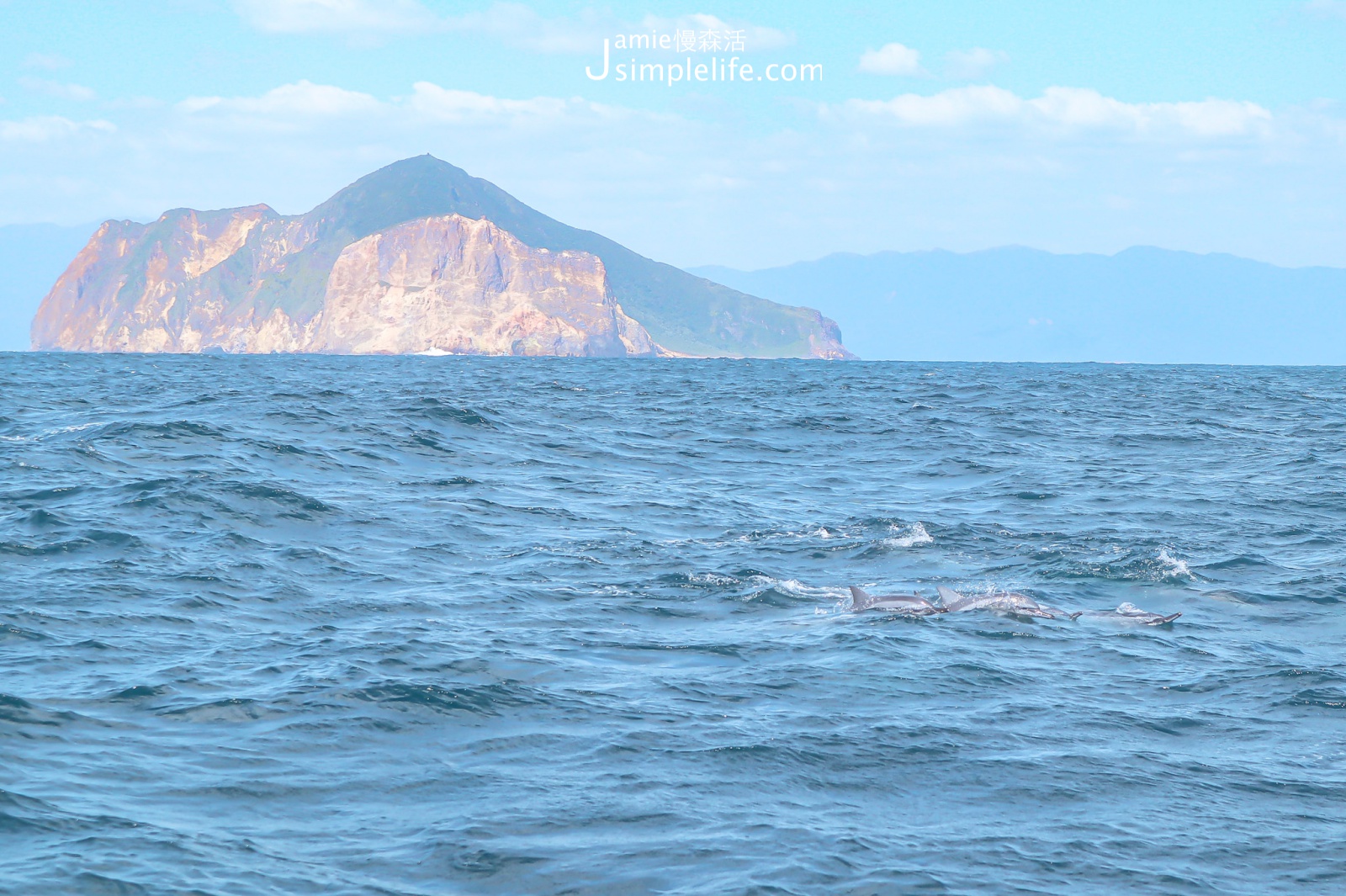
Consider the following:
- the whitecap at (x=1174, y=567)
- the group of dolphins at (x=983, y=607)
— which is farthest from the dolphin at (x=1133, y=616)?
the whitecap at (x=1174, y=567)

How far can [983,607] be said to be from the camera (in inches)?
704

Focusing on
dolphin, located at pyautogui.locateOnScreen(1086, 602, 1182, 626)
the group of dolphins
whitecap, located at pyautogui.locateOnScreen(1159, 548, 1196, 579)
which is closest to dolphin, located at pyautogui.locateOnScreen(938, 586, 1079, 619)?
the group of dolphins

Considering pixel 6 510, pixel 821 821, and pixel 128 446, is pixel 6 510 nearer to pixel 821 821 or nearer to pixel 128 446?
pixel 128 446

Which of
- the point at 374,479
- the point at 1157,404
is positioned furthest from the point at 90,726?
the point at 1157,404

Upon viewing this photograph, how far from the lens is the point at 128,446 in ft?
96.5

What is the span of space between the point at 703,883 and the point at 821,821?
1657mm

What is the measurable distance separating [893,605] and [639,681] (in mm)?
5458

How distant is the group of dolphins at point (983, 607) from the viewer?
1764 cm

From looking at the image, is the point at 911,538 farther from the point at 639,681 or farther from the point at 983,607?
the point at 639,681

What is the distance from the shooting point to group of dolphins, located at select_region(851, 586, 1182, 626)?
1764cm

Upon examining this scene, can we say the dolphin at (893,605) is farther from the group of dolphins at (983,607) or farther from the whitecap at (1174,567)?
the whitecap at (1174,567)

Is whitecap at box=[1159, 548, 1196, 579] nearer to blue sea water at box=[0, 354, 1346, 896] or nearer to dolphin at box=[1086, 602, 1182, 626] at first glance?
blue sea water at box=[0, 354, 1346, 896]

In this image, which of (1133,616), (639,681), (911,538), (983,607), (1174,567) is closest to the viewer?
(639,681)

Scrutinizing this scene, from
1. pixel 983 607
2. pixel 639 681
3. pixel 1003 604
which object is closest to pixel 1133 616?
pixel 1003 604
